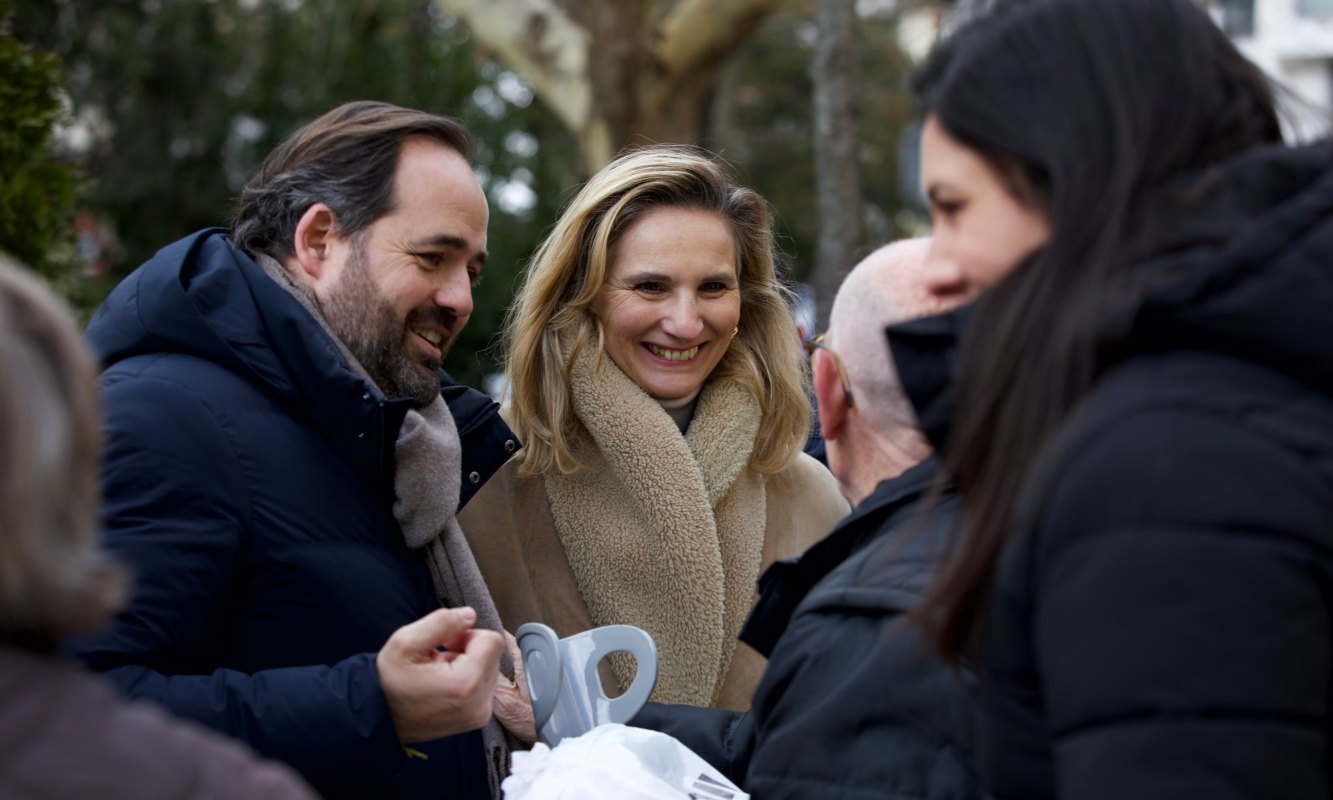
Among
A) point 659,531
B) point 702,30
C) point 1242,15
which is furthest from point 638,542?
point 1242,15

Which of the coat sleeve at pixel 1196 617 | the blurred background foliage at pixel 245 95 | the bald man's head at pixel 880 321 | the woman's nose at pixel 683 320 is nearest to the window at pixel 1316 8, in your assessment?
the blurred background foliage at pixel 245 95

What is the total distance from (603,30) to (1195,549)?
26.7 ft

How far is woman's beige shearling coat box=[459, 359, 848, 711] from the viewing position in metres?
3.08

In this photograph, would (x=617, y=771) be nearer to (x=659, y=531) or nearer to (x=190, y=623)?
(x=190, y=623)

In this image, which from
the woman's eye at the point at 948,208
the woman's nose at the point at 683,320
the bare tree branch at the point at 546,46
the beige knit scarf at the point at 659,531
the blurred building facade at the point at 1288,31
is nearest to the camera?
the woman's eye at the point at 948,208

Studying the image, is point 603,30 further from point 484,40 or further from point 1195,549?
point 1195,549

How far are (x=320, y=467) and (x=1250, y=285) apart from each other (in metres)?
1.61

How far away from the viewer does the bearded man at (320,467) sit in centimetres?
214

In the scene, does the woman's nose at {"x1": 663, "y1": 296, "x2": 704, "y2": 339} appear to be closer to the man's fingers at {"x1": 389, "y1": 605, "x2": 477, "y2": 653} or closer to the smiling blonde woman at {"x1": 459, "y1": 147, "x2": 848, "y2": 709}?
the smiling blonde woman at {"x1": 459, "y1": 147, "x2": 848, "y2": 709}

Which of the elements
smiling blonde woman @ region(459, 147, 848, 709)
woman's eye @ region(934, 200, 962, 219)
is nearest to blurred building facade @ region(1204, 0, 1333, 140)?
smiling blonde woman @ region(459, 147, 848, 709)

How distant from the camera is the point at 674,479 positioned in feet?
10.3

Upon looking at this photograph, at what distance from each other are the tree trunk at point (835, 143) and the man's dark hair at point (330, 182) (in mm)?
3674

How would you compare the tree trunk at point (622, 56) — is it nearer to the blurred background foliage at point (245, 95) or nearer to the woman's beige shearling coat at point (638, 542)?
the blurred background foliage at point (245, 95)

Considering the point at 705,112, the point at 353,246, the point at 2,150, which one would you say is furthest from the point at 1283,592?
the point at 705,112
